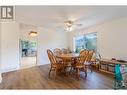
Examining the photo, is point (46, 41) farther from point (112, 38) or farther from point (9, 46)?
point (112, 38)

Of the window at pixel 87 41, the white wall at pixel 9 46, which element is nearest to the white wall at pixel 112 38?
the window at pixel 87 41

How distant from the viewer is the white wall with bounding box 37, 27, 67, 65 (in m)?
7.66

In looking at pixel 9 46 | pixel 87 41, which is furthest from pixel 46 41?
pixel 9 46

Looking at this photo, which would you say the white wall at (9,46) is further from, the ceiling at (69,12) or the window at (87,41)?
the window at (87,41)

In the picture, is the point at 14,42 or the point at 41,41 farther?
the point at 41,41

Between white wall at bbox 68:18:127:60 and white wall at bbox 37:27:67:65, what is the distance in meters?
2.51

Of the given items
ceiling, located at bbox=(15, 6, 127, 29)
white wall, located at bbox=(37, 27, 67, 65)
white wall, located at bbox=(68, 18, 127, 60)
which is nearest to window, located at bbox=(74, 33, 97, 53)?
white wall, located at bbox=(68, 18, 127, 60)

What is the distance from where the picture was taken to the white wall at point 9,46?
212 inches

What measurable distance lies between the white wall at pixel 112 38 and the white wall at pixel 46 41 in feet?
8.24

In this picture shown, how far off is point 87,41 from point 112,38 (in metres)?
2.17
